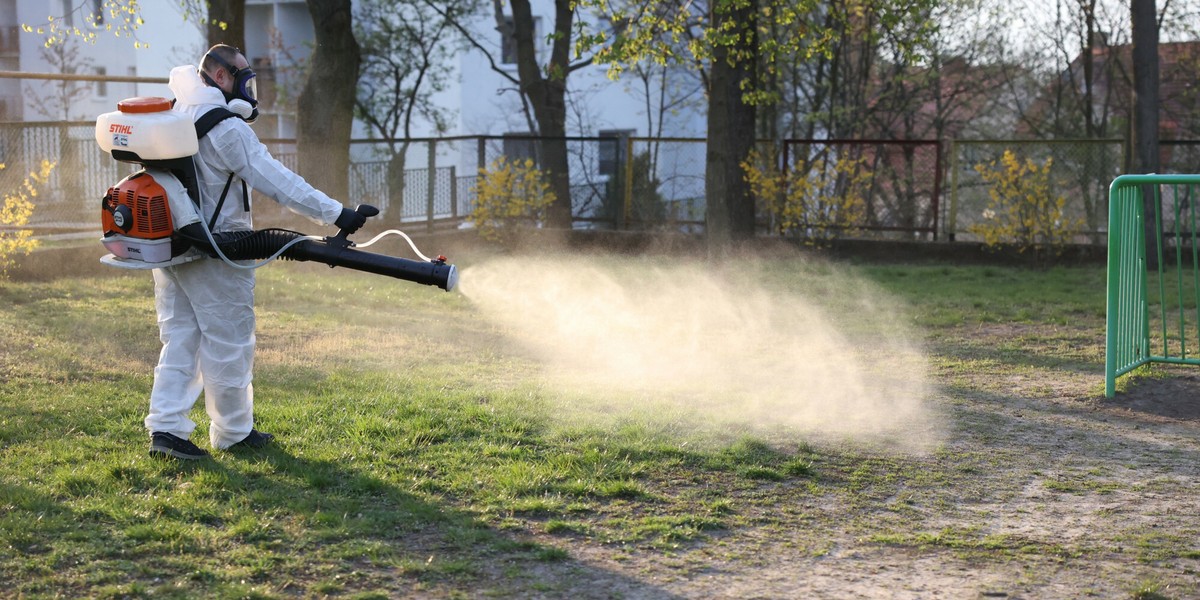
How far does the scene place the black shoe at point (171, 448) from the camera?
5227mm

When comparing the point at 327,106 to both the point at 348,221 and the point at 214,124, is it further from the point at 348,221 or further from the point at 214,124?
the point at 348,221

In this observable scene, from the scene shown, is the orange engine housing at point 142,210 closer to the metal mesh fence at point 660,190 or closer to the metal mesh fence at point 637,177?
the metal mesh fence at point 637,177

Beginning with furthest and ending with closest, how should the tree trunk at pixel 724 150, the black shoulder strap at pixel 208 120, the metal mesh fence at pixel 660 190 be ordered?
1. the metal mesh fence at pixel 660 190
2. the tree trunk at pixel 724 150
3. the black shoulder strap at pixel 208 120

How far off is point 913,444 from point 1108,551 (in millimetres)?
1595

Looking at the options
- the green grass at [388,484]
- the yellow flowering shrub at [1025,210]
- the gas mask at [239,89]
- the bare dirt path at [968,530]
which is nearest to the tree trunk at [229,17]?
the green grass at [388,484]

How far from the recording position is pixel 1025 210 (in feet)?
47.3

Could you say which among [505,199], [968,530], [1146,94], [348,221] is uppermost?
[1146,94]

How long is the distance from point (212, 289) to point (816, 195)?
11.3 meters

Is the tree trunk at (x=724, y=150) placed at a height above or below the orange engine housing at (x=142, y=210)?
above

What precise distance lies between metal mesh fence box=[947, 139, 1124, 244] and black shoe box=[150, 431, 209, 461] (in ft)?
38.1

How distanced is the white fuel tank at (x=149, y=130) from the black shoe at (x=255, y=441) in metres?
1.35

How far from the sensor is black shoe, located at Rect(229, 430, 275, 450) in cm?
546

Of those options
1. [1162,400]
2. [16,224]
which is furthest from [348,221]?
[16,224]

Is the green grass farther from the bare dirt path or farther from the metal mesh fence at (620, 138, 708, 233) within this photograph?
the metal mesh fence at (620, 138, 708, 233)
